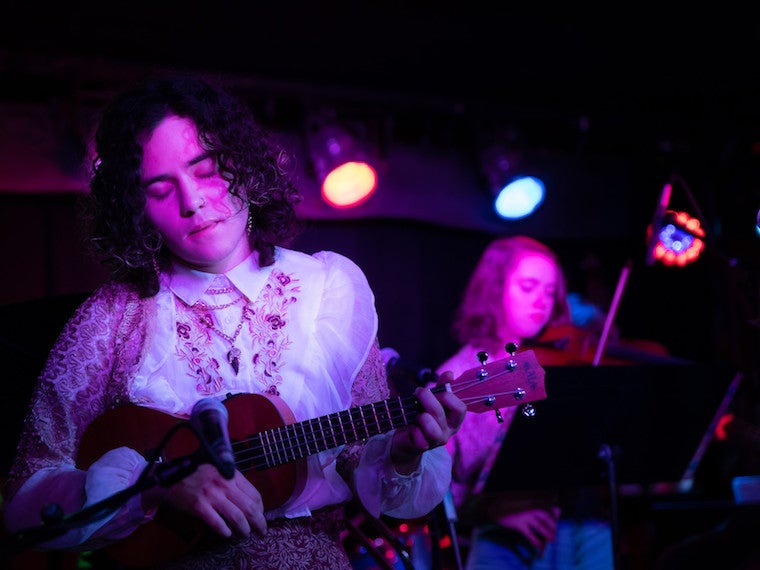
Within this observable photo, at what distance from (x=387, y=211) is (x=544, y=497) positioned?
239 centimetres

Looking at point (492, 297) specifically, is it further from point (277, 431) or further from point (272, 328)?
point (277, 431)

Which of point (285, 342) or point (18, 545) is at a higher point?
point (285, 342)

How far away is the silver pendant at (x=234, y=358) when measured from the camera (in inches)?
83.1

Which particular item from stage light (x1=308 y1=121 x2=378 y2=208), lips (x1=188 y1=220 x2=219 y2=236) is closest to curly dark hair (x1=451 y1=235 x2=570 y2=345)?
stage light (x1=308 y1=121 x2=378 y2=208)

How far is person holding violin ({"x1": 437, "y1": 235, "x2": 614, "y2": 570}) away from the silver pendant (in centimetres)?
136

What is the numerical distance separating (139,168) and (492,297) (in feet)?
9.36

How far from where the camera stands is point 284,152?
2.53 metres

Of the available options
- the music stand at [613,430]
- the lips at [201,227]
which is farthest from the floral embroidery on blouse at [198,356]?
the music stand at [613,430]

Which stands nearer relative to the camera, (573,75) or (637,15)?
(637,15)

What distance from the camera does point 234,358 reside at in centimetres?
212

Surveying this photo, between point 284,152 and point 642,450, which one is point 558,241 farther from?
point 284,152

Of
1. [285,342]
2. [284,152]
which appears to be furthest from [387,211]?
[285,342]

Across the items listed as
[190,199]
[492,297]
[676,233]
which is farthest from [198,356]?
[492,297]

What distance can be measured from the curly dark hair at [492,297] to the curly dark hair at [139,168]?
2.40 m
